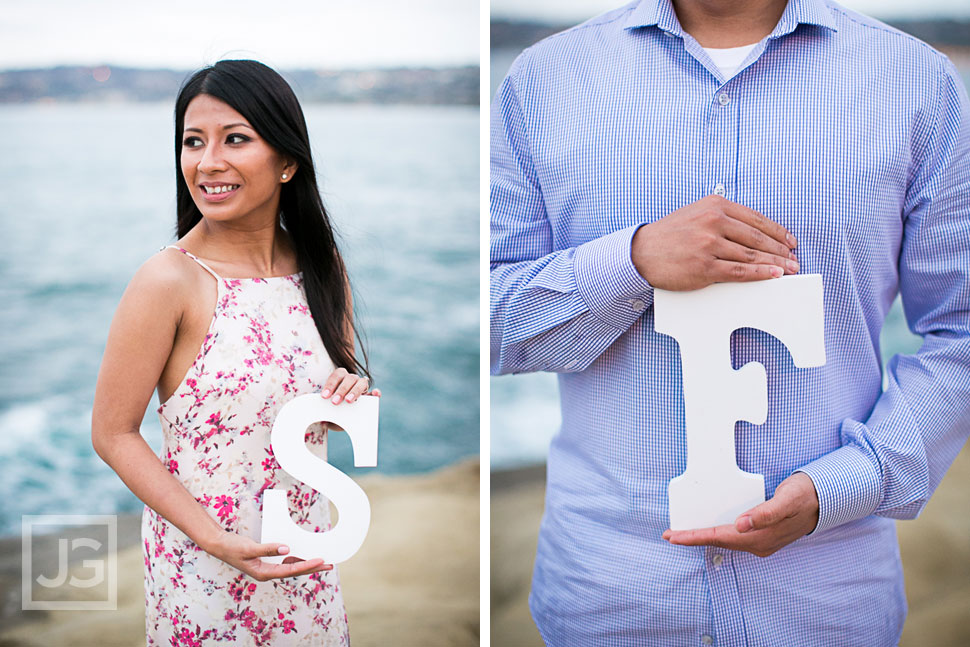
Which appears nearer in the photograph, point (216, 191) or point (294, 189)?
point (216, 191)

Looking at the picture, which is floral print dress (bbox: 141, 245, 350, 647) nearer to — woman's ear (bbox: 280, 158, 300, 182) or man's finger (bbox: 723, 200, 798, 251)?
woman's ear (bbox: 280, 158, 300, 182)

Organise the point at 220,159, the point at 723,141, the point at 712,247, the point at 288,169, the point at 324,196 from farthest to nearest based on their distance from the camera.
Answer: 1. the point at 324,196
2. the point at 288,169
3. the point at 220,159
4. the point at 723,141
5. the point at 712,247

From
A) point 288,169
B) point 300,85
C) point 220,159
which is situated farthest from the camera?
point 300,85

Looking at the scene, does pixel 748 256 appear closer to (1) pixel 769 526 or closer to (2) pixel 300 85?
(1) pixel 769 526

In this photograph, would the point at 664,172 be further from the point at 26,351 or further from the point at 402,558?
the point at 26,351

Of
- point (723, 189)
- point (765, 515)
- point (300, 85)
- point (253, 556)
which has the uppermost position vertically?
point (300, 85)

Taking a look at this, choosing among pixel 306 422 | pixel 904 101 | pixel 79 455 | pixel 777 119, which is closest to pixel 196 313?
pixel 306 422

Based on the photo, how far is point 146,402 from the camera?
1323 mm

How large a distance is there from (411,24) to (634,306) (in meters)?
2.65

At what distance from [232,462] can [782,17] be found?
1128 millimetres

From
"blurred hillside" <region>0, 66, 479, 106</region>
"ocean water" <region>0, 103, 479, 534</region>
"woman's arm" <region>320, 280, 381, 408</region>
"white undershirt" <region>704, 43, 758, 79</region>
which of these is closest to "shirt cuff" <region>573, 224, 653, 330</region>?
"white undershirt" <region>704, 43, 758, 79</region>

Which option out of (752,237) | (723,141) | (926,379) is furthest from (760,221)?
(926,379)

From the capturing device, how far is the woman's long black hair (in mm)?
1383

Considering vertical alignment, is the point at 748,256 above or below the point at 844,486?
above
